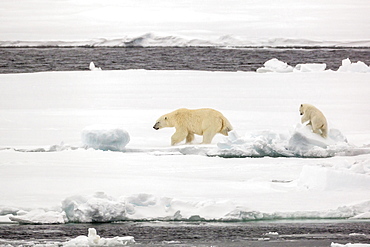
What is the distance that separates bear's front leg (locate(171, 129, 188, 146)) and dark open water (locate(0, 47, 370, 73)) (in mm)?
4481

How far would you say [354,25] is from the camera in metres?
12.8

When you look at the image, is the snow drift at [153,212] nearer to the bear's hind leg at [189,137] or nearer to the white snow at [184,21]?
the bear's hind leg at [189,137]

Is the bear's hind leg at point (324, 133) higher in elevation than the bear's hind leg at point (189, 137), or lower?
higher

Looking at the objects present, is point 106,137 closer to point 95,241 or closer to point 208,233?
point 208,233

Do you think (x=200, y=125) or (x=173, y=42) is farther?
(x=173, y=42)

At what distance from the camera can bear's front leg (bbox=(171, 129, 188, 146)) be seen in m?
7.89

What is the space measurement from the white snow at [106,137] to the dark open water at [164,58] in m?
4.85

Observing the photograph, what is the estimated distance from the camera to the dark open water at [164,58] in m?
12.4

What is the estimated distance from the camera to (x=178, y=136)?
7.89 metres

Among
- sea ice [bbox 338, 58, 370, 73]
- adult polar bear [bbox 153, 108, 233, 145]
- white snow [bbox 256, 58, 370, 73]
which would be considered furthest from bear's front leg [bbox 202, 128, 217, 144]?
sea ice [bbox 338, 58, 370, 73]

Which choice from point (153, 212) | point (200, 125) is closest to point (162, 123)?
point (200, 125)

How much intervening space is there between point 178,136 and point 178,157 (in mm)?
566

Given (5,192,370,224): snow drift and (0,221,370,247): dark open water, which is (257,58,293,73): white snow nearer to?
(5,192,370,224): snow drift

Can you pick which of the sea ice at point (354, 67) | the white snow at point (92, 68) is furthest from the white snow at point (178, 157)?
the white snow at point (92, 68)
